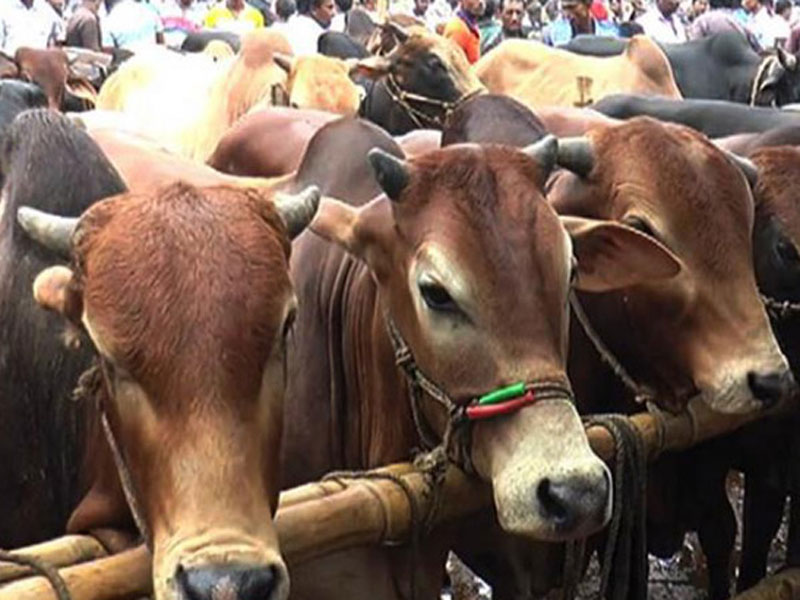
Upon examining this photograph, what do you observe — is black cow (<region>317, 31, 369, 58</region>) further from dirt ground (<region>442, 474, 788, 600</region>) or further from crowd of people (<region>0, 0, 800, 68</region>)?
dirt ground (<region>442, 474, 788, 600</region>)

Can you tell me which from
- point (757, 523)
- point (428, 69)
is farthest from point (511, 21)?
point (757, 523)

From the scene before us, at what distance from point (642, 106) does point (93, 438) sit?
544cm

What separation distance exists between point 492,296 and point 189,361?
75 cm

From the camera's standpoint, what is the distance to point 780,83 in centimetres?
1084

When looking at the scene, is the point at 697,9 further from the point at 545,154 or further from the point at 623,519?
the point at 545,154

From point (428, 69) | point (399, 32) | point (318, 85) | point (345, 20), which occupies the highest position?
point (318, 85)

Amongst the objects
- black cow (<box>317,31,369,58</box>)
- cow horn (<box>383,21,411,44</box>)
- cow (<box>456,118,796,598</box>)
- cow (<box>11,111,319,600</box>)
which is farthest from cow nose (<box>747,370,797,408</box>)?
black cow (<box>317,31,369,58</box>)

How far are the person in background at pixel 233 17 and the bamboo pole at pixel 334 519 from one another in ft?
41.0

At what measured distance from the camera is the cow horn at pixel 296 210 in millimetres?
2959

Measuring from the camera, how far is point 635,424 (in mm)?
3664

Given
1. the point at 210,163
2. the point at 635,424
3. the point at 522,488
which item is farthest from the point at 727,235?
the point at 210,163

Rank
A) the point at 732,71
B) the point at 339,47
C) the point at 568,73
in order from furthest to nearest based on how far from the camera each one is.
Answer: the point at 339,47 → the point at 732,71 → the point at 568,73

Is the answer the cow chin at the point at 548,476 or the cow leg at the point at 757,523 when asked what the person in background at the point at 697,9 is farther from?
the cow chin at the point at 548,476

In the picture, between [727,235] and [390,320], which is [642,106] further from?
[390,320]
